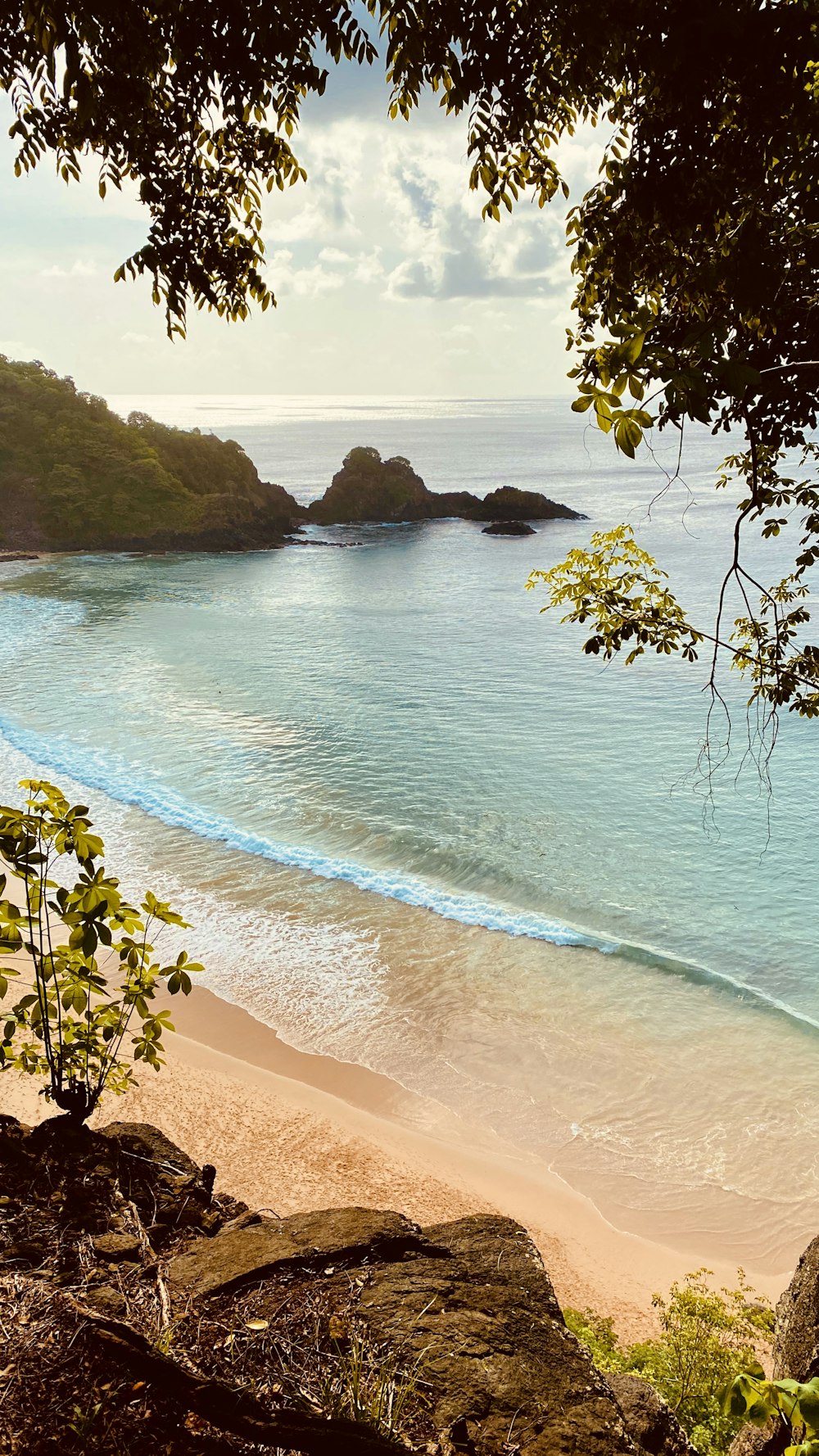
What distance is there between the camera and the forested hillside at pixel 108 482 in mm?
60719

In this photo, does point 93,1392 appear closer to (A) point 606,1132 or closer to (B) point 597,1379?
(B) point 597,1379

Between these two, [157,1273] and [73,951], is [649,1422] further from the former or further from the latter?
[73,951]

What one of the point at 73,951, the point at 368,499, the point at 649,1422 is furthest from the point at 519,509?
the point at 649,1422

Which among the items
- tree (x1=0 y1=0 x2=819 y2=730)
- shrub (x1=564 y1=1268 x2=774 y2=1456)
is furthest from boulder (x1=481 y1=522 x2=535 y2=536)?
tree (x1=0 y1=0 x2=819 y2=730)

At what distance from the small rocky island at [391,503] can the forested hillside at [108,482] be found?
4.26m

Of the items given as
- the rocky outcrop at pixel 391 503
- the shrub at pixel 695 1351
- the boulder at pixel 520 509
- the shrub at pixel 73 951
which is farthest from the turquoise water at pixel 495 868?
the rocky outcrop at pixel 391 503

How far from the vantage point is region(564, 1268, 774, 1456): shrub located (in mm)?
4980

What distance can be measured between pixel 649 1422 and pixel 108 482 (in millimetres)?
65877

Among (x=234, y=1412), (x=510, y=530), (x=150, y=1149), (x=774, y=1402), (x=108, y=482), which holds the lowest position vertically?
(x=150, y=1149)

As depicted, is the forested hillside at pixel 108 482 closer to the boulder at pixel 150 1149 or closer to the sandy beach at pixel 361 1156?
the sandy beach at pixel 361 1156

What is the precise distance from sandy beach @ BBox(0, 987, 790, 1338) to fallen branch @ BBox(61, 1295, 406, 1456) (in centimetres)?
554

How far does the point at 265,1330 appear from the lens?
2945 millimetres

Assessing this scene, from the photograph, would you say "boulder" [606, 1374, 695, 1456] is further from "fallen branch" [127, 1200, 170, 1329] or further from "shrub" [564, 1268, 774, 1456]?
"fallen branch" [127, 1200, 170, 1329]

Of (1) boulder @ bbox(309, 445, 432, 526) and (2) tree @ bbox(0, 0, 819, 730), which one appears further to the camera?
(1) boulder @ bbox(309, 445, 432, 526)
